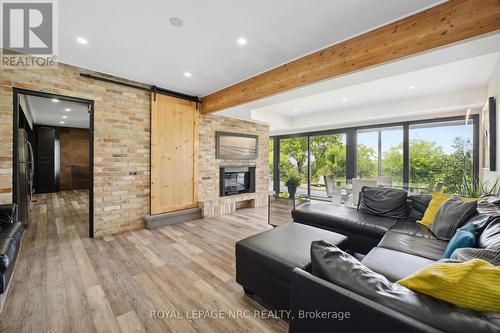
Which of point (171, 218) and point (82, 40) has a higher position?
point (82, 40)

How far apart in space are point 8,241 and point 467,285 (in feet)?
10.5

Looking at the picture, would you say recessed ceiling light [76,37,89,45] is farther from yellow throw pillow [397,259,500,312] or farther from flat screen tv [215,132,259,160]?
yellow throw pillow [397,259,500,312]

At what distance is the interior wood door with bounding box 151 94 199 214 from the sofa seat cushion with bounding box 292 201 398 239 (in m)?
2.39

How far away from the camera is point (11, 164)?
2824 millimetres

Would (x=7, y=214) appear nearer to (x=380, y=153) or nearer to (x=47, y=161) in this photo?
(x=47, y=161)

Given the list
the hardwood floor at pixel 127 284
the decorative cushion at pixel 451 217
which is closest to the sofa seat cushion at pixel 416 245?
the decorative cushion at pixel 451 217

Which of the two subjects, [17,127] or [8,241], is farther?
[17,127]

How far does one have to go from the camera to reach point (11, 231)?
212 cm

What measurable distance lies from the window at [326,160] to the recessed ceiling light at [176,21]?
17.0ft

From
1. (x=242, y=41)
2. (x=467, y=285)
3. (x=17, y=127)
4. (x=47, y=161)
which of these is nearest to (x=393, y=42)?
(x=242, y=41)

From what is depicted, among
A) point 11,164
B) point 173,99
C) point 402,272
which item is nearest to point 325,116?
point 173,99

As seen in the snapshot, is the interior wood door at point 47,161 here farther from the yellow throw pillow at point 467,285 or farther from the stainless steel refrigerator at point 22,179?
the yellow throw pillow at point 467,285

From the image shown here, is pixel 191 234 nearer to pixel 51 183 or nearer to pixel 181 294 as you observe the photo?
pixel 181 294

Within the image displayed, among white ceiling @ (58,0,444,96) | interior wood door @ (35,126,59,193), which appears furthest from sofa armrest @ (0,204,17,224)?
interior wood door @ (35,126,59,193)
